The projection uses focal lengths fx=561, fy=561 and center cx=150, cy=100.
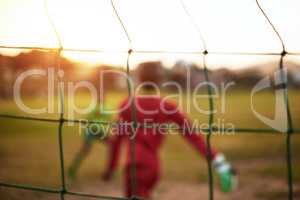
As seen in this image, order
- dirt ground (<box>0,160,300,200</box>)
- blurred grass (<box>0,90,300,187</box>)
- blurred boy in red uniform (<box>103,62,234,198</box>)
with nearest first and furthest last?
blurred boy in red uniform (<box>103,62,234,198</box>)
dirt ground (<box>0,160,300,200</box>)
blurred grass (<box>0,90,300,187</box>)

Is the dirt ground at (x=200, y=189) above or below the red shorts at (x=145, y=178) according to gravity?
below

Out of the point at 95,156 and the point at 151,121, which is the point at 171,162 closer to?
the point at 95,156

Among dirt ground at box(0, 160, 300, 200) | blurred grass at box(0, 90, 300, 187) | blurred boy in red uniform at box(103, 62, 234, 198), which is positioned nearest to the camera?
blurred boy in red uniform at box(103, 62, 234, 198)

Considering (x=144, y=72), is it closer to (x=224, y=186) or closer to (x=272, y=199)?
(x=224, y=186)

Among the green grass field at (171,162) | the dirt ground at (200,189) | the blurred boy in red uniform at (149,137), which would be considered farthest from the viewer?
the green grass field at (171,162)

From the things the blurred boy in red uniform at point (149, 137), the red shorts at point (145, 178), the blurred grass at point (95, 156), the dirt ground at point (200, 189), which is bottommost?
the blurred grass at point (95, 156)

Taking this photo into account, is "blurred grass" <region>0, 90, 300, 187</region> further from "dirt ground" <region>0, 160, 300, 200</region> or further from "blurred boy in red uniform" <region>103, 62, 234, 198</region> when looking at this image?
"blurred boy in red uniform" <region>103, 62, 234, 198</region>

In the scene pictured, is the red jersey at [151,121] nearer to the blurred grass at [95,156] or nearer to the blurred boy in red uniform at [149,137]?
the blurred boy in red uniform at [149,137]

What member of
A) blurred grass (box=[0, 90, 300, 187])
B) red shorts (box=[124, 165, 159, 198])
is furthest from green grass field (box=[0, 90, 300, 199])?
red shorts (box=[124, 165, 159, 198])

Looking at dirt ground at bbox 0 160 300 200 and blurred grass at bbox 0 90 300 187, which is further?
blurred grass at bbox 0 90 300 187

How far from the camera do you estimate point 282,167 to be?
18.9ft

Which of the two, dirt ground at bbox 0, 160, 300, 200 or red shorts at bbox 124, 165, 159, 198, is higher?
red shorts at bbox 124, 165, 159, 198

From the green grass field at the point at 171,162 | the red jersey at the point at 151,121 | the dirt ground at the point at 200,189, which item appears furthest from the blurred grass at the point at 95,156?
the red jersey at the point at 151,121

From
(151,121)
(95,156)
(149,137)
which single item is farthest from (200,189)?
(95,156)
